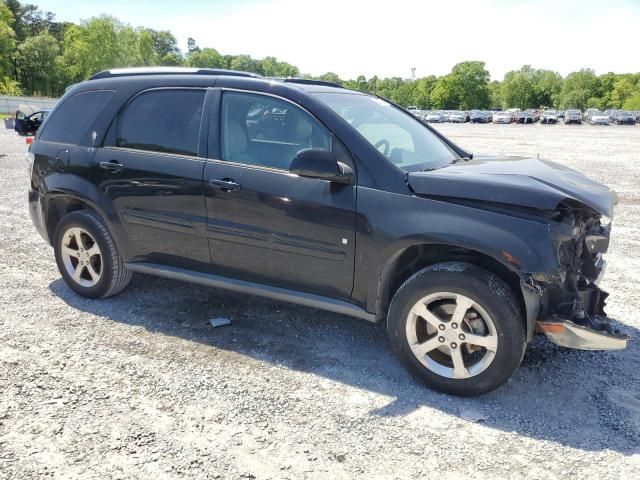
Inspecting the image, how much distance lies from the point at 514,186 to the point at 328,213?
116 cm

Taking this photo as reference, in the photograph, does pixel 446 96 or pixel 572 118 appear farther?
pixel 446 96

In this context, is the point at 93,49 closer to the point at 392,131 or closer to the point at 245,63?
the point at 245,63

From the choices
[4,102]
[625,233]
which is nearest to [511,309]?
[625,233]

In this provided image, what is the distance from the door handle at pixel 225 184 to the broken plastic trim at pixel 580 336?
7.30 ft

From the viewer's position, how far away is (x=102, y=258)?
178 inches

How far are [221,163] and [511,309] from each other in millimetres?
2242

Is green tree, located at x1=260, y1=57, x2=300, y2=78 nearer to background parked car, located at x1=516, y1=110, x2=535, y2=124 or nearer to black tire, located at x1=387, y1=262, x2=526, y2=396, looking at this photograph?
background parked car, located at x1=516, y1=110, x2=535, y2=124

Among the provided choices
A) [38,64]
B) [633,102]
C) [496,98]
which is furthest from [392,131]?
[496,98]

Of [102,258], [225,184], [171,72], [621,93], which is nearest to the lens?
[225,184]

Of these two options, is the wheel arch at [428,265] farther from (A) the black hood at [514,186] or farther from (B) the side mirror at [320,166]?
(B) the side mirror at [320,166]

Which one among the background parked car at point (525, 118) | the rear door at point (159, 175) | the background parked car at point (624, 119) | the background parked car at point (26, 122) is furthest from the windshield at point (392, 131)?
the background parked car at point (624, 119)

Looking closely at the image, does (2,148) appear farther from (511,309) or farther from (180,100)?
(511,309)

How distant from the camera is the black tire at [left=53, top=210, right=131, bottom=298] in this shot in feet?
14.7

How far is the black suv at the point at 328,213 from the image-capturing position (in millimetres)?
3072
